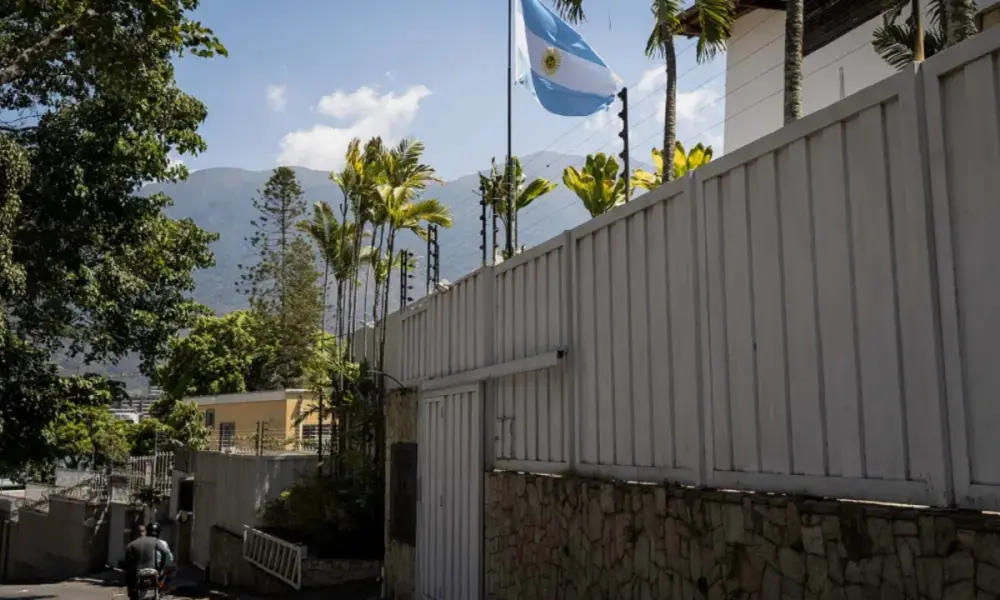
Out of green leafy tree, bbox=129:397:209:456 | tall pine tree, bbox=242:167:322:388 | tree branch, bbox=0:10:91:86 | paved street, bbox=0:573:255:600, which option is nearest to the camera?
tree branch, bbox=0:10:91:86

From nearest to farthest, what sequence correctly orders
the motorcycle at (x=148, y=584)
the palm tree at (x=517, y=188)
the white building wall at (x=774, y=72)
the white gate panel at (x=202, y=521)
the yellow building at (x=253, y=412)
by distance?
the motorcycle at (x=148, y=584), the white building wall at (x=774, y=72), the white gate panel at (x=202, y=521), the palm tree at (x=517, y=188), the yellow building at (x=253, y=412)

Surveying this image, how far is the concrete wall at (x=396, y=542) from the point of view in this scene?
1227 cm

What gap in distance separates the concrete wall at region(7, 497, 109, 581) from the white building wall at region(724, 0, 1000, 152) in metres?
23.6

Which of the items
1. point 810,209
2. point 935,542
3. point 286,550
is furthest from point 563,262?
point 286,550

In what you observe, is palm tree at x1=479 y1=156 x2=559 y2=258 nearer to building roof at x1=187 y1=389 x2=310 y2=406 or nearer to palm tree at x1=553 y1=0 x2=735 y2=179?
palm tree at x1=553 y1=0 x2=735 y2=179

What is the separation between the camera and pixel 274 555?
17312 millimetres

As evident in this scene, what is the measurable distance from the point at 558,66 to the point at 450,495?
21.4ft

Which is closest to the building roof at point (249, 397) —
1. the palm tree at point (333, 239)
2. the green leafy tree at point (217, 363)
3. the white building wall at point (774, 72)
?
the green leafy tree at point (217, 363)

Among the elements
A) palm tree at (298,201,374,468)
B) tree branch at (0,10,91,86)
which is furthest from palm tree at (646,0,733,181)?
palm tree at (298,201,374,468)

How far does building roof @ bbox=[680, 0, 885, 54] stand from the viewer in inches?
727

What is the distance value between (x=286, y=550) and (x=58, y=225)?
8.05m

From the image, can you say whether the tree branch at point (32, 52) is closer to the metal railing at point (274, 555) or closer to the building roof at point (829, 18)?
the metal railing at point (274, 555)

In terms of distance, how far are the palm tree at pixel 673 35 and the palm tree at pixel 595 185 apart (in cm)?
480

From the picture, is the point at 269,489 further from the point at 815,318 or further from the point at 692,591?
the point at 815,318
